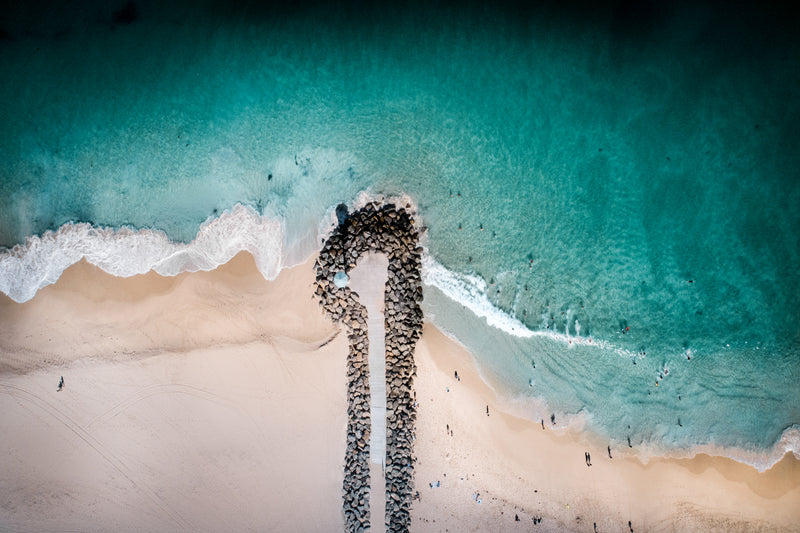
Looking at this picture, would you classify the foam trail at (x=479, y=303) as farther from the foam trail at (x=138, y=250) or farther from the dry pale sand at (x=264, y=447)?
the foam trail at (x=138, y=250)

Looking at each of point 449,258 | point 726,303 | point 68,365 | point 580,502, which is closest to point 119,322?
point 68,365

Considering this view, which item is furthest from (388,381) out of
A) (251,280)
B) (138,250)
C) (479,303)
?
(138,250)

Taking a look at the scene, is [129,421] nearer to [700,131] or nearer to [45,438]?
[45,438]

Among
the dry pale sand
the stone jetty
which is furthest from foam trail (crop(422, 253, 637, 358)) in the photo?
the dry pale sand

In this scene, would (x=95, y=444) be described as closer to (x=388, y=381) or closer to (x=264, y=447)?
(x=264, y=447)

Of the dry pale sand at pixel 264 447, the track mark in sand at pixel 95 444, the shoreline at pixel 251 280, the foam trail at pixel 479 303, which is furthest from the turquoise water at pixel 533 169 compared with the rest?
the track mark in sand at pixel 95 444

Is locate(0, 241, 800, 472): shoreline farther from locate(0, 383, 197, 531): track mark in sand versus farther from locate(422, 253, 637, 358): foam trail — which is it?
locate(0, 383, 197, 531): track mark in sand
